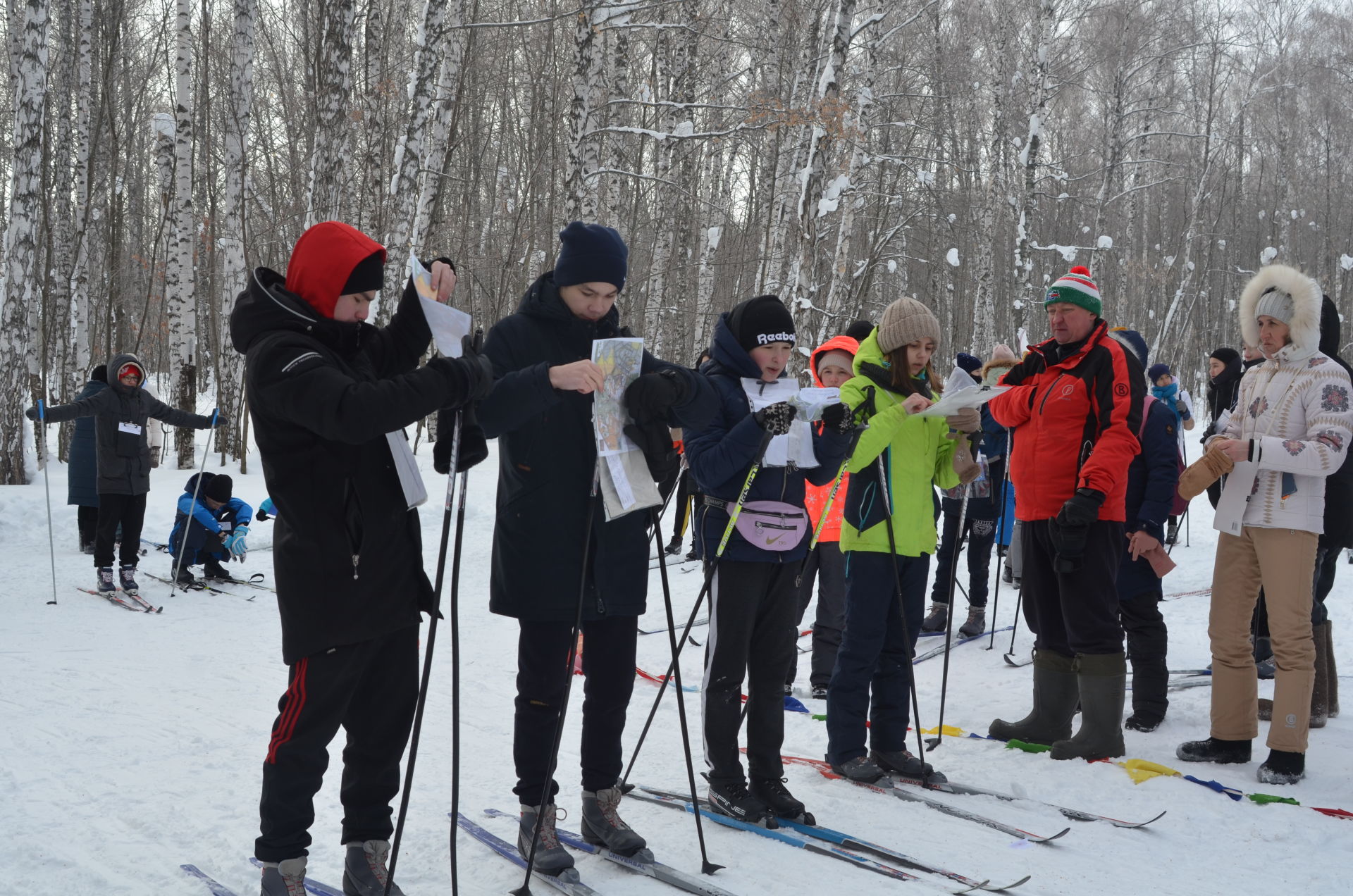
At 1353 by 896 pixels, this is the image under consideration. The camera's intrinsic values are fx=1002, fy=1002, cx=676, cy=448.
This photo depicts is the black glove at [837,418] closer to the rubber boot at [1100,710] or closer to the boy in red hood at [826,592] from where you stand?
the rubber boot at [1100,710]

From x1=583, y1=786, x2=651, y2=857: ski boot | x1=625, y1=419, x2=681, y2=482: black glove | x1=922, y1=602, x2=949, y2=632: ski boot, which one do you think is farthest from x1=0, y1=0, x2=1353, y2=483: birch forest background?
x1=583, y1=786, x2=651, y2=857: ski boot

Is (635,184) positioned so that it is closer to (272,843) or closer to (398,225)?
(398,225)

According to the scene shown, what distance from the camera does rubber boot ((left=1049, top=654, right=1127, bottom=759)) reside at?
14.7ft

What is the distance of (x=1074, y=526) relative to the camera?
4.37m

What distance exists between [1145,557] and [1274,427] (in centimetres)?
97

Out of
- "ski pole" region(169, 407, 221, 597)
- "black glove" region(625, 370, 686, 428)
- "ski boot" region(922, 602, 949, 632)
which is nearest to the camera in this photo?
"black glove" region(625, 370, 686, 428)

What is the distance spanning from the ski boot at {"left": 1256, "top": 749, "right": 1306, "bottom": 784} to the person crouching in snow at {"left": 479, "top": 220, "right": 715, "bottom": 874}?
278cm

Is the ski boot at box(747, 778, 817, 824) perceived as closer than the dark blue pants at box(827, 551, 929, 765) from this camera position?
Yes

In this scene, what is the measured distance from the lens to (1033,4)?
19.0 metres

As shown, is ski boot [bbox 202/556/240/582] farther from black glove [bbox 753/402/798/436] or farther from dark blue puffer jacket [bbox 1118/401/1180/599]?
dark blue puffer jacket [bbox 1118/401/1180/599]

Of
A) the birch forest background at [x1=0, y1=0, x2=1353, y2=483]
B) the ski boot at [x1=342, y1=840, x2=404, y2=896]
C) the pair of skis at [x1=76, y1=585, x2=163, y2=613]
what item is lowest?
the pair of skis at [x1=76, y1=585, x2=163, y2=613]

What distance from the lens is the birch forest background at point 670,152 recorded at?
1216cm

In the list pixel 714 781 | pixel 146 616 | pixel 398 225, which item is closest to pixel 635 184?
pixel 398 225

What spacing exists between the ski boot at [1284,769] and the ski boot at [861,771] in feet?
5.24
